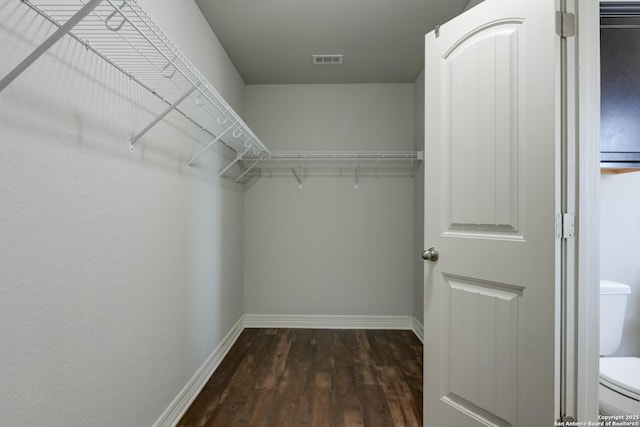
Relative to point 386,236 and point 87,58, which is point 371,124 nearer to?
point 386,236

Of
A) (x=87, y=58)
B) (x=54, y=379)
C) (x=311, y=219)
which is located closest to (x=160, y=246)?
(x=54, y=379)

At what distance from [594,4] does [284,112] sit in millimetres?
2498

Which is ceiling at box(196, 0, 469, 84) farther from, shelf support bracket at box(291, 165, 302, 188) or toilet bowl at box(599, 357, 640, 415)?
toilet bowl at box(599, 357, 640, 415)

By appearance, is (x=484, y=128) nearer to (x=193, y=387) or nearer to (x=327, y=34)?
(x=327, y=34)

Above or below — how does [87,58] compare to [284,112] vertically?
below

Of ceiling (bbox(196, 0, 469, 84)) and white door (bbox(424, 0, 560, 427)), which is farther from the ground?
ceiling (bbox(196, 0, 469, 84))

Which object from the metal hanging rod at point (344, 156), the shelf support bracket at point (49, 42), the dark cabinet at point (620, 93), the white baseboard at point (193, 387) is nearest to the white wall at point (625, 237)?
the dark cabinet at point (620, 93)

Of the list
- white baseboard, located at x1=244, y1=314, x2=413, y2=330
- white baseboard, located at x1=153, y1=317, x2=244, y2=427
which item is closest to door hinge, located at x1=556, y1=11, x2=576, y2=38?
white baseboard, located at x1=153, y1=317, x2=244, y2=427

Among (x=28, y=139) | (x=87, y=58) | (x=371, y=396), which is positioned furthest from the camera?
(x=371, y=396)

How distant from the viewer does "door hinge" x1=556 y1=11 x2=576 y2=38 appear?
113 cm

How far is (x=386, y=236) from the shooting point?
124 inches

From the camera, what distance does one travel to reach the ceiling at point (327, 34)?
6.52ft

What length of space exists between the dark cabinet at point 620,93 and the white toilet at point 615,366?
70 cm

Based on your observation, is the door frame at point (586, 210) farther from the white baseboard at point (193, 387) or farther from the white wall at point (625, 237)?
the white baseboard at point (193, 387)
